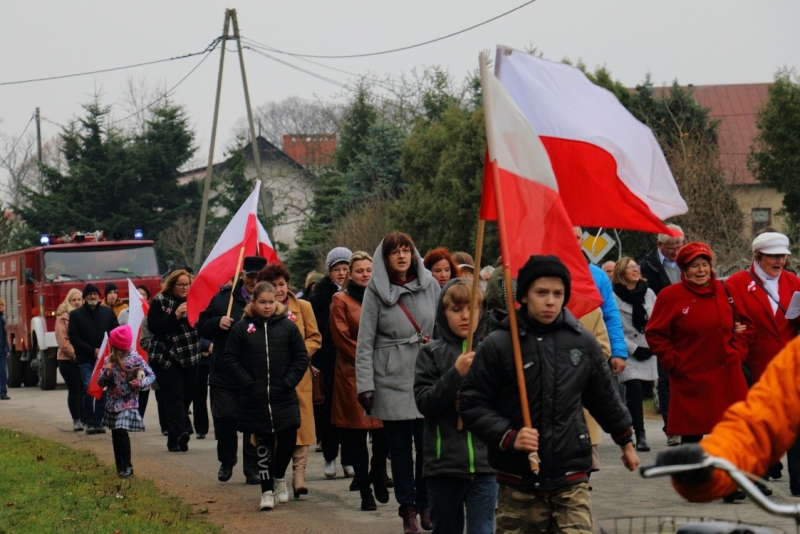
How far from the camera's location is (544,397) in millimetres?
5344

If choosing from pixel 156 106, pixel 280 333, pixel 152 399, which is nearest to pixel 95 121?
pixel 156 106

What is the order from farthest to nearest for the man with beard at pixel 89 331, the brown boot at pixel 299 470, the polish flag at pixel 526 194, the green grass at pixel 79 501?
the man with beard at pixel 89 331 → the brown boot at pixel 299 470 → the green grass at pixel 79 501 → the polish flag at pixel 526 194

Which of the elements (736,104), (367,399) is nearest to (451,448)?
(367,399)

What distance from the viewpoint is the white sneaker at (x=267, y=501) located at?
9414mm

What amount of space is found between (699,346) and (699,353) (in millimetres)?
49

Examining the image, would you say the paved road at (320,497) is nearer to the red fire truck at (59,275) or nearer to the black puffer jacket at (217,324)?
A: the black puffer jacket at (217,324)

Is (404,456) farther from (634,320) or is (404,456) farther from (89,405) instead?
(89,405)

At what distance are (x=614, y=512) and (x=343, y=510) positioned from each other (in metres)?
1.98

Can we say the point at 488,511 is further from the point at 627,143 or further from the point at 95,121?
the point at 95,121

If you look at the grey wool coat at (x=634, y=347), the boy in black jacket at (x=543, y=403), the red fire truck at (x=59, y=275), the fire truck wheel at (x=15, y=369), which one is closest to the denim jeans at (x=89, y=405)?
the grey wool coat at (x=634, y=347)

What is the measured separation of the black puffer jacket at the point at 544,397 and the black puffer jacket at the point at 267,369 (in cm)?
410

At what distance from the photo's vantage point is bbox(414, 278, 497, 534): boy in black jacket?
21.4 feet

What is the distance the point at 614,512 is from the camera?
870cm

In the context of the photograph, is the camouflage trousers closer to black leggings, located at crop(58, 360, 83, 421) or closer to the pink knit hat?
the pink knit hat
